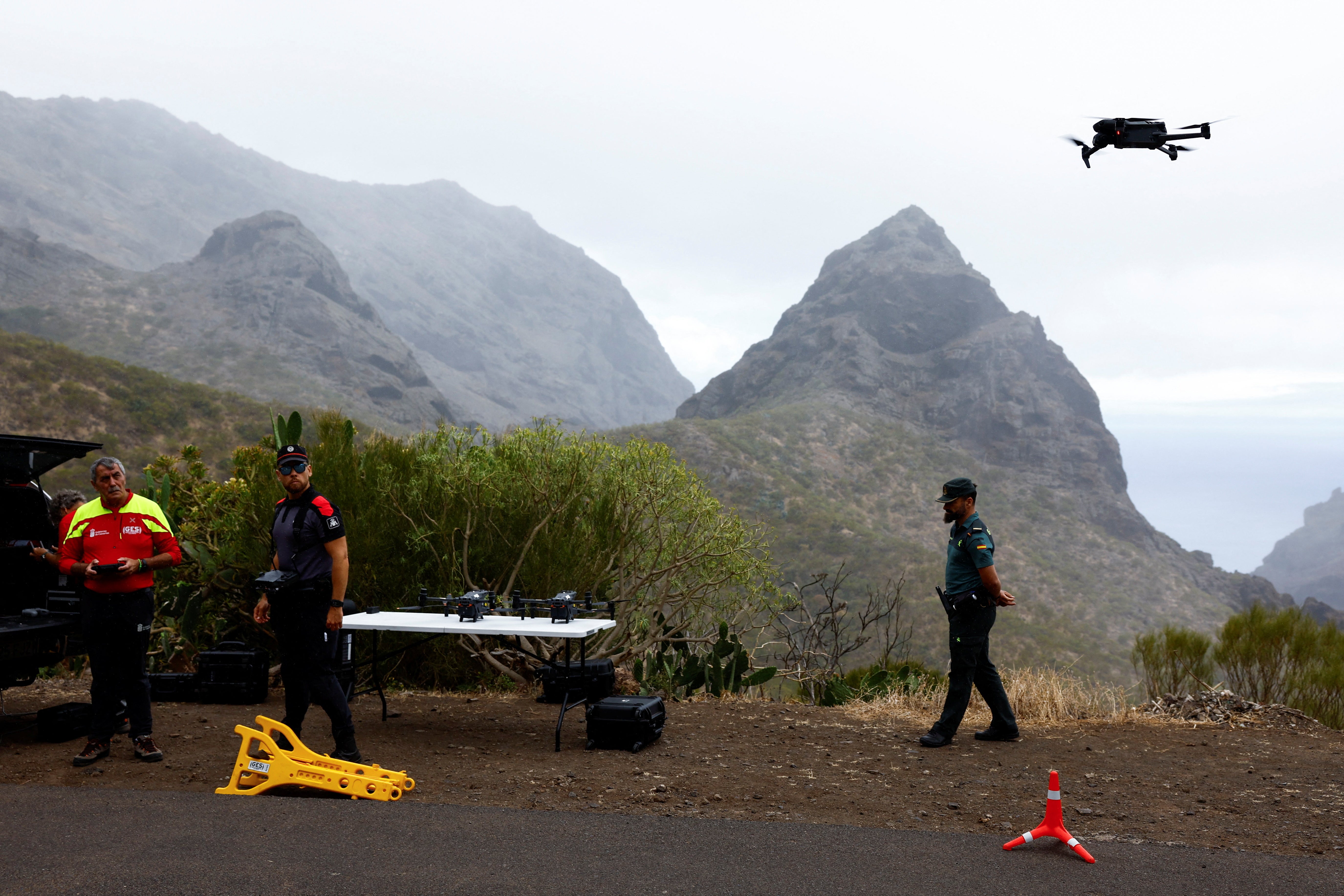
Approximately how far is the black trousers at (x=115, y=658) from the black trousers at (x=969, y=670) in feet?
16.4

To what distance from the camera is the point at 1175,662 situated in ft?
29.8

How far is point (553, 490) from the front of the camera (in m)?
8.79

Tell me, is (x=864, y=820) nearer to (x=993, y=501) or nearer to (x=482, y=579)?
(x=482, y=579)

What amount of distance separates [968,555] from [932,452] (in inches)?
3204

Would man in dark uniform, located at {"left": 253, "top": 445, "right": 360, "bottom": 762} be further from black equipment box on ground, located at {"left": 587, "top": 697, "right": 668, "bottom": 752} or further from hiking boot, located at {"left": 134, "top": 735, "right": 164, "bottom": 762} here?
black equipment box on ground, located at {"left": 587, "top": 697, "right": 668, "bottom": 752}

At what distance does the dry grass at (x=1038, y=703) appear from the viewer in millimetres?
7391

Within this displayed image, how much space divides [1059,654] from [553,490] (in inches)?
1769

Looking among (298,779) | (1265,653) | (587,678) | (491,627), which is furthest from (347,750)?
(1265,653)

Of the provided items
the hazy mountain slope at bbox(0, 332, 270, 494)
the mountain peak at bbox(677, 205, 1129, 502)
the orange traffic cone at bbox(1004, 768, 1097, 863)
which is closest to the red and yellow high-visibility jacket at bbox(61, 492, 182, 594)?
the orange traffic cone at bbox(1004, 768, 1097, 863)

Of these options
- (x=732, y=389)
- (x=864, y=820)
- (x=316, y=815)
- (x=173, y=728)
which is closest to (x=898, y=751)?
(x=864, y=820)

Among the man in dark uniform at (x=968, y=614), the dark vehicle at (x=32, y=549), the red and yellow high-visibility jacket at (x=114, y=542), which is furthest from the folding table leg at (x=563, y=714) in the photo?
the dark vehicle at (x=32, y=549)

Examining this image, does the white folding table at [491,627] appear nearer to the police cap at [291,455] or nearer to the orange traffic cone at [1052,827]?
the police cap at [291,455]

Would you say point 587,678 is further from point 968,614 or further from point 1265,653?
point 1265,653

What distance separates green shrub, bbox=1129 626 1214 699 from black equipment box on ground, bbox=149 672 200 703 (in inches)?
330
